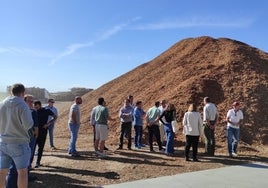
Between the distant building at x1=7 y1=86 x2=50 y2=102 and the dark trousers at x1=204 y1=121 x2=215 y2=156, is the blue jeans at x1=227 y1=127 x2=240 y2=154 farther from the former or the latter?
the distant building at x1=7 y1=86 x2=50 y2=102

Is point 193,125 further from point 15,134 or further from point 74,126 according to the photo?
point 15,134

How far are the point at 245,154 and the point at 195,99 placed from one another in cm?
458

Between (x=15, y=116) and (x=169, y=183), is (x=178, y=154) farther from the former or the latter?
(x=15, y=116)

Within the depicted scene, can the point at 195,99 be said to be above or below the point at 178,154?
above

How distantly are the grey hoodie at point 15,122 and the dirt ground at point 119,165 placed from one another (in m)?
2.18

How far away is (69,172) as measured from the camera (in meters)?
9.25

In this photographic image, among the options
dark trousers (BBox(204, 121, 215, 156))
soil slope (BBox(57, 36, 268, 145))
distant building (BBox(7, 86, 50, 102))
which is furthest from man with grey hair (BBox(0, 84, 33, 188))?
distant building (BBox(7, 86, 50, 102))

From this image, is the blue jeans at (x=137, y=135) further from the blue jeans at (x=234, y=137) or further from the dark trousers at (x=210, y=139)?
the blue jeans at (x=234, y=137)

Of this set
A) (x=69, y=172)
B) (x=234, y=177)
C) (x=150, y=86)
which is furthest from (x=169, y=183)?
(x=150, y=86)

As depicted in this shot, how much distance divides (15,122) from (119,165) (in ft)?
15.1

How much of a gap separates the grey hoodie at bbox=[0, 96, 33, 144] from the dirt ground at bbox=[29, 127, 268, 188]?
2.18 metres

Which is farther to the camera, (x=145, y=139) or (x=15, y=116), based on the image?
(x=145, y=139)

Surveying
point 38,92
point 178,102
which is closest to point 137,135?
point 178,102

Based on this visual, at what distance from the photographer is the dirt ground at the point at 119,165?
850cm
